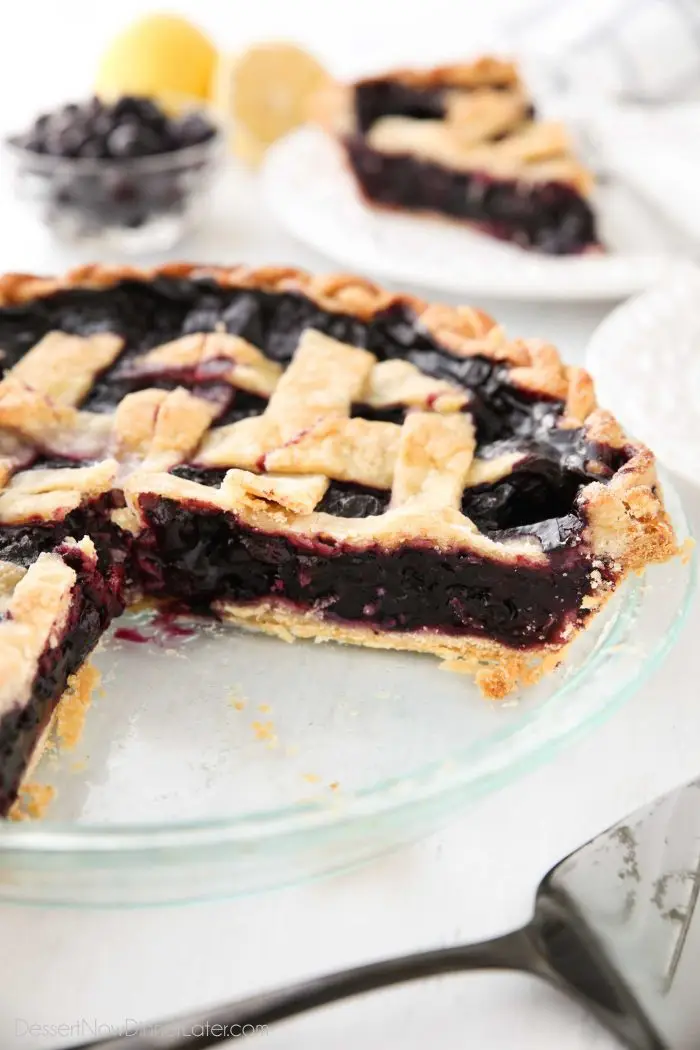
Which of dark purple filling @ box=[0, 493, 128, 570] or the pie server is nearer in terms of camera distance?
the pie server

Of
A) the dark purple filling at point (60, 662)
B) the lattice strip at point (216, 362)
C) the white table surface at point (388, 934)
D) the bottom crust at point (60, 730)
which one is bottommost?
the white table surface at point (388, 934)

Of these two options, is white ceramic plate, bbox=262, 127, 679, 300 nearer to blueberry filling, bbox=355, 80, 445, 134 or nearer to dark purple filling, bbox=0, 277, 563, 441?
blueberry filling, bbox=355, 80, 445, 134

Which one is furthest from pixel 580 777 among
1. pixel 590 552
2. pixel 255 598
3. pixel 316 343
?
pixel 316 343

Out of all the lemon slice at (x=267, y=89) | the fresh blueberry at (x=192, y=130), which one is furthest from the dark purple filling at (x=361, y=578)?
the lemon slice at (x=267, y=89)

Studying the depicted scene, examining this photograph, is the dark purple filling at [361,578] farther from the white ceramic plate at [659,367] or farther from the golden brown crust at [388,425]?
the white ceramic plate at [659,367]

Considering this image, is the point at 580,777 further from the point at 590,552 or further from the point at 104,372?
the point at 104,372

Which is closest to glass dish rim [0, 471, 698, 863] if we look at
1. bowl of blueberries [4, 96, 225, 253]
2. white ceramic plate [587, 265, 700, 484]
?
white ceramic plate [587, 265, 700, 484]
